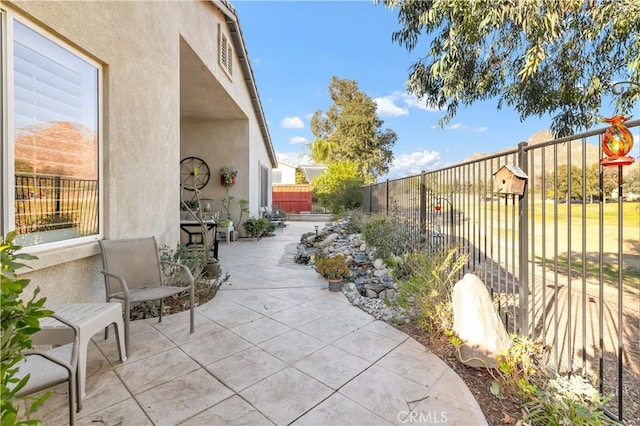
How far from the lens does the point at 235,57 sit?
765 centimetres

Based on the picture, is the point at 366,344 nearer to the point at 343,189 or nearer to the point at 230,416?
the point at 230,416

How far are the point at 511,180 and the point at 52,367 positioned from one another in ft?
11.1

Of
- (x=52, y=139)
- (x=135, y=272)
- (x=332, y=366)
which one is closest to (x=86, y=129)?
(x=52, y=139)

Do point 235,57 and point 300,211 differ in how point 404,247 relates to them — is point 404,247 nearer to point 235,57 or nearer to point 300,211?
point 235,57

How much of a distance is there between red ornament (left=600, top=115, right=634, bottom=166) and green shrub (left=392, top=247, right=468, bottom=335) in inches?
60.9

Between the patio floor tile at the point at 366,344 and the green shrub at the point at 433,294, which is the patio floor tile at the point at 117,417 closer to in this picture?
the patio floor tile at the point at 366,344

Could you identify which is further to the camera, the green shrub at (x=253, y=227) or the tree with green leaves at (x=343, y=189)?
the tree with green leaves at (x=343, y=189)

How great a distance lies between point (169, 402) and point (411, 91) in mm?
5921

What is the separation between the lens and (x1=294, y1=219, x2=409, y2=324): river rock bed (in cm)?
346

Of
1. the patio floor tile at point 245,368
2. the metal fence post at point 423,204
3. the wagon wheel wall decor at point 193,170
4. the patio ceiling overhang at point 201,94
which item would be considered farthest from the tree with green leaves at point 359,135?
the patio floor tile at point 245,368

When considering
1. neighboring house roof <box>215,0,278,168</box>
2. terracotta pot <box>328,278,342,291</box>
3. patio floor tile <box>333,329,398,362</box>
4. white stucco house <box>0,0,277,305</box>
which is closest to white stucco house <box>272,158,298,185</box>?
neighboring house roof <box>215,0,278,168</box>

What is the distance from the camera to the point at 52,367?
1.73 meters

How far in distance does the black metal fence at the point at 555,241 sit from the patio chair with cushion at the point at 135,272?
10.0 feet

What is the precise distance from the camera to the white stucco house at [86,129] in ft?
7.66
